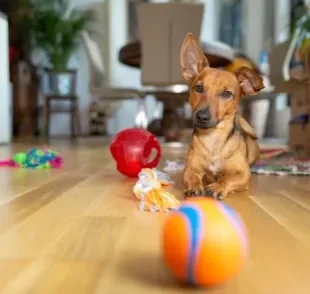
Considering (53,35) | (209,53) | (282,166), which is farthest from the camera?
(53,35)

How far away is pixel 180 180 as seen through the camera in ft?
6.20

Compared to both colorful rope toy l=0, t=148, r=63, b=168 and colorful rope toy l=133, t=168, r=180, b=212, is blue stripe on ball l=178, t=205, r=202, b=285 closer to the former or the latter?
colorful rope toy l=133, t=168, r=180, b=212

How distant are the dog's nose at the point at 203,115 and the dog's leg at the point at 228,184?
0.70 feet

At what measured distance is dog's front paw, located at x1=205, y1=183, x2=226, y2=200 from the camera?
1.42 metres

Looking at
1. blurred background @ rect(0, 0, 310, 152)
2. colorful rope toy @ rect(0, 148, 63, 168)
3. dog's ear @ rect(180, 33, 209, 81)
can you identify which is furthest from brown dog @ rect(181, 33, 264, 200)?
blurred background @ rect(0, 0, 310, 152)

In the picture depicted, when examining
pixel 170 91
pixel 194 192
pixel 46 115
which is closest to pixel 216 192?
pixel 194 192

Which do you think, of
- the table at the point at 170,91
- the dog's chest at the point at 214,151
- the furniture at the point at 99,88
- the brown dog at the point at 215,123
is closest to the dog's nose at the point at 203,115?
the brown dog at the point at 215,123

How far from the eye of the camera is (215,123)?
1562 millimetres

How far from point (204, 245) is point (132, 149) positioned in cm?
123

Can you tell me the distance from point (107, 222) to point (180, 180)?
30.4 inches

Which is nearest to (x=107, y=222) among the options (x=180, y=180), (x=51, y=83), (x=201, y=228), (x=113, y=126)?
(x=201, y=228)

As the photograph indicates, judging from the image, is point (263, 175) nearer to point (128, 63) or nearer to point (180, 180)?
point (180, 180)

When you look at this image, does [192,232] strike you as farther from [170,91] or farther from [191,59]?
[170,91]

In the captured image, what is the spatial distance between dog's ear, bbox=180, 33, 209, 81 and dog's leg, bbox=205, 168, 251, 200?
0.39 metres
